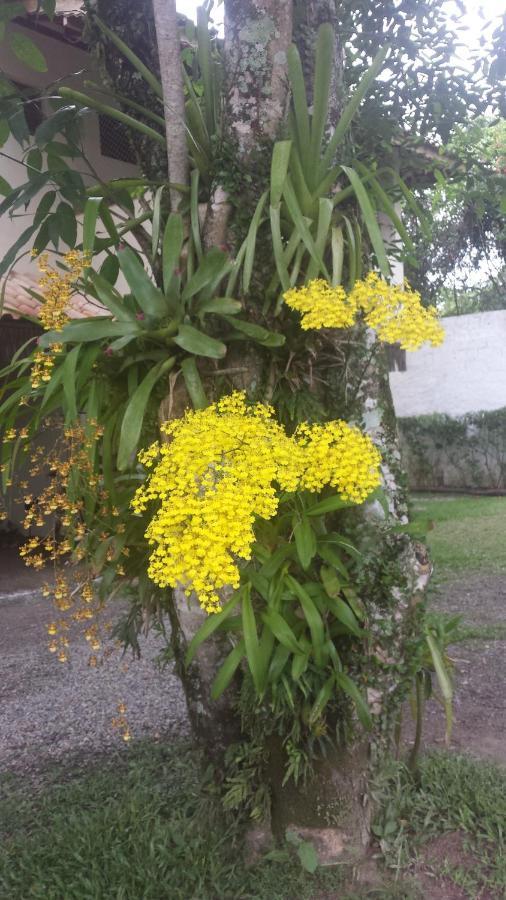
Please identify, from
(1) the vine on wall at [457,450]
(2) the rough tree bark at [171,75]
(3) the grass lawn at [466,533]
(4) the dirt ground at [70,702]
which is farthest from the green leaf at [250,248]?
(1) the vine on wall at [457,450]

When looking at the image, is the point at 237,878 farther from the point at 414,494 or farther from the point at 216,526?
the point at 414,494

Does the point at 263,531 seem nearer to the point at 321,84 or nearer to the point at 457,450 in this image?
the point at 321,84

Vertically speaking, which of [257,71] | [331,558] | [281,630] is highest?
[257,71]

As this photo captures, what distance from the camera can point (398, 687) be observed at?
2359 mm

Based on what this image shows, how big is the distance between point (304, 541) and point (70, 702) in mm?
2839

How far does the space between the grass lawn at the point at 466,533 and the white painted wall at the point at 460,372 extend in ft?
5.64

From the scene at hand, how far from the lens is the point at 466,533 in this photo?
7926mm

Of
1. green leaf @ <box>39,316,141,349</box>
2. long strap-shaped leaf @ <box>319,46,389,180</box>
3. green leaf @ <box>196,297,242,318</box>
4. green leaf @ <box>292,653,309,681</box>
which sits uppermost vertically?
long strap-shaped leaf @ <box>319,46,389,180</box>

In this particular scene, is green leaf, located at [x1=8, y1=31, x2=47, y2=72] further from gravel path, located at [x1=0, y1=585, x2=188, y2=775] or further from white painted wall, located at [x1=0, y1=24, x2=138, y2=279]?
white painted wall, located at [x1=0, y1=24, x2=138, y2=279]

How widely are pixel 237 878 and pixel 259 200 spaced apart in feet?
6.75

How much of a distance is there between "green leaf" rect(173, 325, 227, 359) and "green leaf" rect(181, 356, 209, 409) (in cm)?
6

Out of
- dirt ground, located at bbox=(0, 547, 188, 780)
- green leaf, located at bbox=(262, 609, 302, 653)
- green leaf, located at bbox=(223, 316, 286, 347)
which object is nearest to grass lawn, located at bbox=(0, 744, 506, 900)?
dirt ground, located at bbox=(0, 547, 188, 780)

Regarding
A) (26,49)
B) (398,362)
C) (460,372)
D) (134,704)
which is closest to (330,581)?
(26,49)

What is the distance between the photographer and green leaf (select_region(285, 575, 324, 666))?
2035 millimetres
